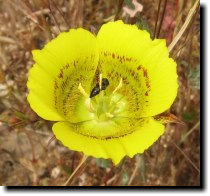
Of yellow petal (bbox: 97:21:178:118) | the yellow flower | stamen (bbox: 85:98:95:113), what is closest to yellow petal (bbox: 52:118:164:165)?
the yellow flower

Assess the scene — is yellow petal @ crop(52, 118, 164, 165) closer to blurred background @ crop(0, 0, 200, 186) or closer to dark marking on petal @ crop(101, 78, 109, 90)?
dark marking on petal @ crop(101, 78, 109, 90)

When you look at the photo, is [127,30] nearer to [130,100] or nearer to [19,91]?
[130,100]

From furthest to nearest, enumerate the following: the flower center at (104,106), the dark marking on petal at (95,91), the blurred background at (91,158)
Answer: the blurred background at (91,158)
the flower center at (104,106)
the dark marking on petal at (95,91)

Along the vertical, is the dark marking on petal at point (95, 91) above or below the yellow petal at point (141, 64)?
below

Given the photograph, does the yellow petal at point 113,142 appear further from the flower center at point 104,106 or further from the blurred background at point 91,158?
the blurred background at point 91,158

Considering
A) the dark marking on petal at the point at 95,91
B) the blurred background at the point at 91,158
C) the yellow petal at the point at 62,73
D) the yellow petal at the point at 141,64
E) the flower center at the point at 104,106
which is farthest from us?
the blurred background at the point at 91,158

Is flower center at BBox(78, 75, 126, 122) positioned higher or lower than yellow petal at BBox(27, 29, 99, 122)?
lower

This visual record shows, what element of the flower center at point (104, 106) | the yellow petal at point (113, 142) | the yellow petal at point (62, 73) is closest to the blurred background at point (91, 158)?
→ the flower center at point (104, 106)
